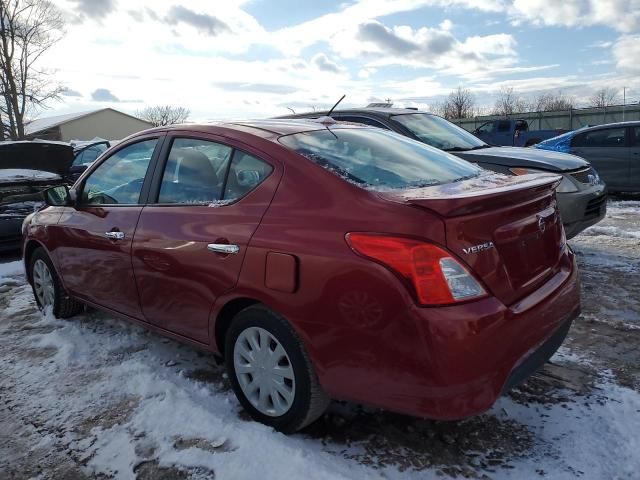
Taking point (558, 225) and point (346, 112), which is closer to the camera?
point (558, 225)

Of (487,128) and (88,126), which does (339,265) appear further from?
(88,126)

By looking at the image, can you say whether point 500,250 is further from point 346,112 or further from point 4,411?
point 346,112

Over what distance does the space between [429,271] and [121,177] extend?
2.51 metres

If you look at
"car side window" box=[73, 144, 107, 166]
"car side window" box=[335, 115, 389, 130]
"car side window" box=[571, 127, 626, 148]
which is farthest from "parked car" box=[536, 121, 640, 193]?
"car side window" box=[73, 144, 107, 166]

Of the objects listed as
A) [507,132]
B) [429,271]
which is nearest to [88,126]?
[507,132]

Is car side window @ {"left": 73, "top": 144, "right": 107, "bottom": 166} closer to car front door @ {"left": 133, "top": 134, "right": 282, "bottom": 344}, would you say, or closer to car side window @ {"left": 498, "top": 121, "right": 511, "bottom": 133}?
car front door @ {"left": 133, "top": 134, "right": 282, "bottom": 344}

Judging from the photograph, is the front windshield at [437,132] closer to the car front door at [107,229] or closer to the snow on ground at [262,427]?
the snow on ground at [262,427]

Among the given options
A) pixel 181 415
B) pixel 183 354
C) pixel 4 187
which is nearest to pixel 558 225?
pixel 181 415

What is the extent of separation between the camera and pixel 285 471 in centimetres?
233

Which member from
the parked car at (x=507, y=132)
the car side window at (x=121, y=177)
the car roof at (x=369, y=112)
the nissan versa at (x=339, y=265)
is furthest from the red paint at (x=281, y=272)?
the parked car at (x=507, y=132)

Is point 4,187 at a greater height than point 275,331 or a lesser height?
greater

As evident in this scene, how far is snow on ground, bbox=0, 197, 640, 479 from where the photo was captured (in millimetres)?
2395

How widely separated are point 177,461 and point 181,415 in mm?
381

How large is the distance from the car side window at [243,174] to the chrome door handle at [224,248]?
0.25 metres
